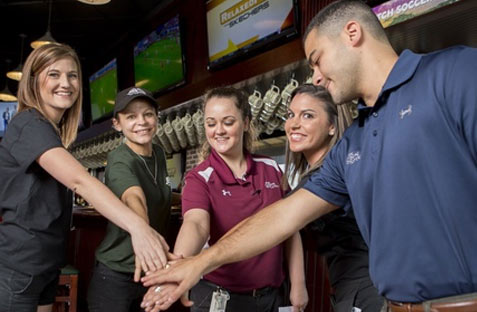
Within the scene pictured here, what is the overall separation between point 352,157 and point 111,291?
1.16 m

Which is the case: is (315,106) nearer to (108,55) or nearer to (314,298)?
(314,298)

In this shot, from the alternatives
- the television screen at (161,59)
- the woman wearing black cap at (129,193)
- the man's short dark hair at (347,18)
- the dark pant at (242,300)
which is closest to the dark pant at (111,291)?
the woman wearing black cap at (129,193)

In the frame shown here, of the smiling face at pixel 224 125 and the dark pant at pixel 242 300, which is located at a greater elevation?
the smiling face at pixel 224 125

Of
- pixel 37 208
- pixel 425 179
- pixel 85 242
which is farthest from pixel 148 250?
pixel 85 242

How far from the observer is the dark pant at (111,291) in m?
1.81

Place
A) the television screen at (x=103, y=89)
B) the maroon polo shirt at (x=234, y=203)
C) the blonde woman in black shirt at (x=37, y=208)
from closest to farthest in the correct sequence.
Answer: the blonde woman in black shirt at (x=37, y=208)
the maroon polo shirt at (x=234, y=203)
the television screen at (x=103, y=89)

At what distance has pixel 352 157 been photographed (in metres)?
1.21

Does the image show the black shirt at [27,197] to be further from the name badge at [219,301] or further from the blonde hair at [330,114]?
the blonde hair at [330,114]

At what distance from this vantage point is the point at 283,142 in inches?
191

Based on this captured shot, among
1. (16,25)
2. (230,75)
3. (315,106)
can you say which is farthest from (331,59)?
(16,25)

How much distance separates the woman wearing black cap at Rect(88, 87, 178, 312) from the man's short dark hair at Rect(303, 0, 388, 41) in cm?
92

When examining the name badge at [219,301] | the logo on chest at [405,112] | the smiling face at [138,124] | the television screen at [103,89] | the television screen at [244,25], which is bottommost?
the name badge at [219,301]

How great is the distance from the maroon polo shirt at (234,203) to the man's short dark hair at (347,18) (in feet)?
2.06

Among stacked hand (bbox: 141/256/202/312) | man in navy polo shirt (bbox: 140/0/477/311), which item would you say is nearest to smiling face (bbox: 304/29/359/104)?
man in navy polo shirt (bbox: 140/0/477/311)
